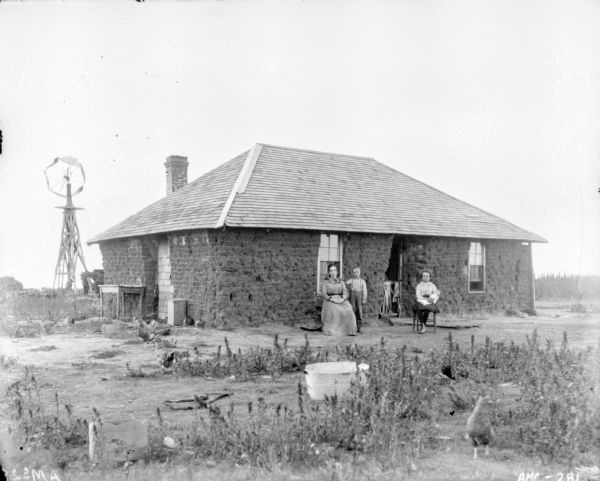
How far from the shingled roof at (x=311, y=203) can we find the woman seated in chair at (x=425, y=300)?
112 inches

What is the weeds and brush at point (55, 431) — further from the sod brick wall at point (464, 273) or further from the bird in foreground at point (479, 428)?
the sod brick wall at point (464, 273)

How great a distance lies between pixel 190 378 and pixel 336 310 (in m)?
6.46

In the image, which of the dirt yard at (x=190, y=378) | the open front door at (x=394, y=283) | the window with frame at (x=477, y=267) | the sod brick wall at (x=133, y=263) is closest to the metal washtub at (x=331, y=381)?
the dirt yard at (x=190, y=378)

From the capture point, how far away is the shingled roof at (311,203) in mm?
16562

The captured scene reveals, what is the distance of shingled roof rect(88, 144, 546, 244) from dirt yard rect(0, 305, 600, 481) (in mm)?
2846

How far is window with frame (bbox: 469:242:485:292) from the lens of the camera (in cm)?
2034

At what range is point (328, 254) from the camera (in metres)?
17.3

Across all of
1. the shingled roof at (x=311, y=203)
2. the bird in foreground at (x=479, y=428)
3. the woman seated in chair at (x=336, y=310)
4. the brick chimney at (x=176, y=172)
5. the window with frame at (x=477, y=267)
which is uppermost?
the brick chimney at (x=176, y=172)

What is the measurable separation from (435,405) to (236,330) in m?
8.51

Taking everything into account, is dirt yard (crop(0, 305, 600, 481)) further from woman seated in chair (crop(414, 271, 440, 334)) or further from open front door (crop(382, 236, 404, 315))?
open front door (crop(382, 236, 404, 315))

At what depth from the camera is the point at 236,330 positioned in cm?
1512

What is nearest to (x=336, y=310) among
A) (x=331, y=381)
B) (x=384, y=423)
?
(x=331, y=381)

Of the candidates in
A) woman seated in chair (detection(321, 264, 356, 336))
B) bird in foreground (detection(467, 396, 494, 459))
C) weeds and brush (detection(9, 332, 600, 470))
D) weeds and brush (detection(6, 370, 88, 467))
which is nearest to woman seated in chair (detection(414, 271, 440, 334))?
woman seated in chair (detection(321, 264, 356, 336))

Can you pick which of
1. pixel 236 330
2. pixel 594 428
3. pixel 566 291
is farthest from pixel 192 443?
pixel 566 291
